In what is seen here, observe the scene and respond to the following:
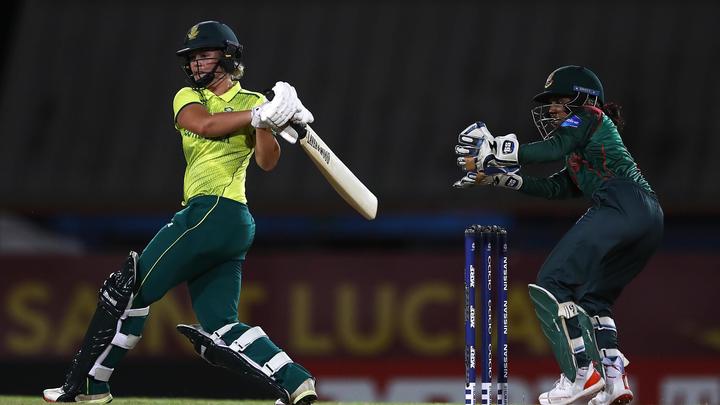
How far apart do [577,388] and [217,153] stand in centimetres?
158

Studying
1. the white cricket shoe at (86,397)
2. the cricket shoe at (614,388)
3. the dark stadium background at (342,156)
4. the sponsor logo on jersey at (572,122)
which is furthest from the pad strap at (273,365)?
the dark stadium background at (342,156)

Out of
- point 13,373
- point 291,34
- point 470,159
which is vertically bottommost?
point 13,373

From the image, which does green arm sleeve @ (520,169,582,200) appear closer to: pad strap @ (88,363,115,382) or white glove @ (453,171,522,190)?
white glove @ (453,171,522,190)

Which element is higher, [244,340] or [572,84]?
[572,84]

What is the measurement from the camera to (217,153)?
18.8 ft

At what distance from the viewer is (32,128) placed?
1153 cm

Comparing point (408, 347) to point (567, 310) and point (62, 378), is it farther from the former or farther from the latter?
point (567, 310)

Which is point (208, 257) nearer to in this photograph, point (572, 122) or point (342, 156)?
point (572, 122)

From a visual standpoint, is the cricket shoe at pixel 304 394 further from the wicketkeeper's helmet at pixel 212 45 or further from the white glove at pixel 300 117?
the wicketkeeper's helmet at pixel 212 45

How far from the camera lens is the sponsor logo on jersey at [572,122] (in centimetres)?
583

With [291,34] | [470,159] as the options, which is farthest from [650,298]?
[470,159]

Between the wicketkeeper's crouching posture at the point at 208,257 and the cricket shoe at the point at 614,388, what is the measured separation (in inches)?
43.2

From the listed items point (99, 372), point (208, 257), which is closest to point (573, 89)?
point (208, 257)

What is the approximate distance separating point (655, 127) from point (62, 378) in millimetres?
4506
